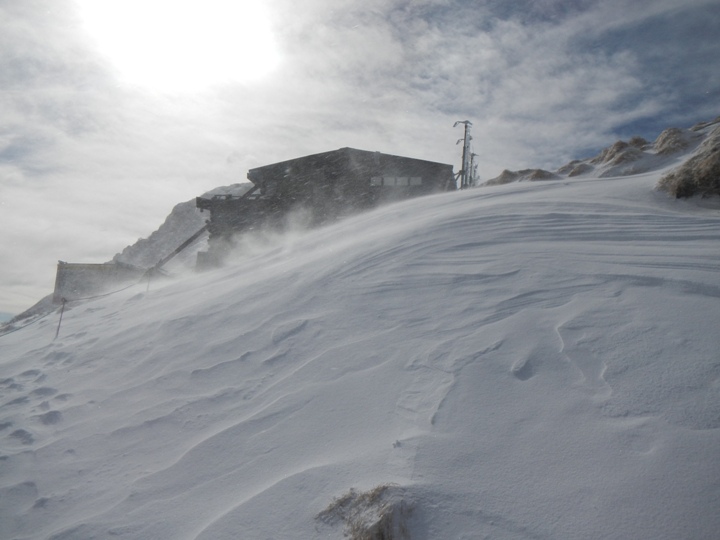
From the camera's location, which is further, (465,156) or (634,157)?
(465,156)

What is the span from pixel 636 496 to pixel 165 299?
668cm

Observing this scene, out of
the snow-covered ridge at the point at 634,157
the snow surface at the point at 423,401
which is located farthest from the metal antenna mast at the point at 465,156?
the snow surface at the point at 423,401

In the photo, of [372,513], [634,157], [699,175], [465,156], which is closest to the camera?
[372,513]

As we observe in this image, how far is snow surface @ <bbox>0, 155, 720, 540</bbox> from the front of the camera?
176 centimetres

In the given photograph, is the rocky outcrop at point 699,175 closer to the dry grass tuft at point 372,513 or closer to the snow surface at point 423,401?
the snow surface at point 423,401

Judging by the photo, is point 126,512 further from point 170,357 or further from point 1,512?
point 170,357

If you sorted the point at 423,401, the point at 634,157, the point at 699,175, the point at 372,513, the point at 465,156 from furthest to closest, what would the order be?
1. the point at 465,156
2. the point at 634,157
3. the point at 699,175
4. the point at 423,401
5. the point at 372,513

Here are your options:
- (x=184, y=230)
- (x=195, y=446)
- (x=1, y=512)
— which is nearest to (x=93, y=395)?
(x=1, y=512)

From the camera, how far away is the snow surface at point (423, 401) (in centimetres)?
176

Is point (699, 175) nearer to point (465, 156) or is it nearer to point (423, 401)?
point (423, 401)

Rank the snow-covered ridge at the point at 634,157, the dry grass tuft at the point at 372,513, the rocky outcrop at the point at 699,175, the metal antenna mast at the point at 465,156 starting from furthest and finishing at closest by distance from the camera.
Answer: the metal antenna mast at the point at 465,156 < the snow-covered ridge at the point at 634,157 < the rocky outcrop at the point at 699,175 < the dry grass tuft at the point at 372,513

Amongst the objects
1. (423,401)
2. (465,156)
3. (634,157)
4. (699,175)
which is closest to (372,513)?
(423,401)

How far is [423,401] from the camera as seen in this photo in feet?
7.99

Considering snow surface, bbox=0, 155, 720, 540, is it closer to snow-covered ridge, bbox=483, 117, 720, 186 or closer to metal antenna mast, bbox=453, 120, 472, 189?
snow-covered ridge, bbox=483, 117, 720, 186
